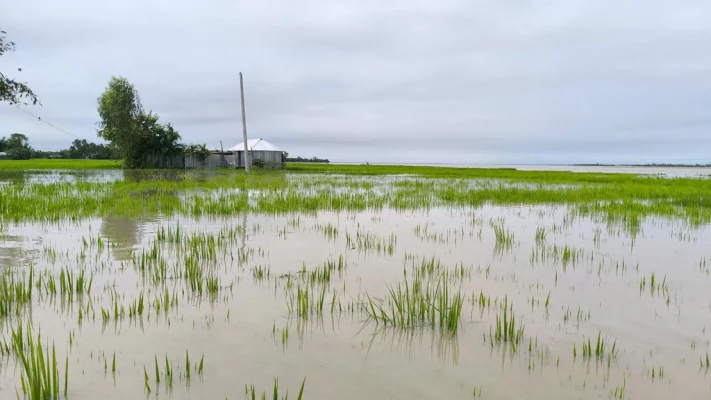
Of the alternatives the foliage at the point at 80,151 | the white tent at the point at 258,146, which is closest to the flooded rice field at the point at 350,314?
the white tent at the point at 258,146

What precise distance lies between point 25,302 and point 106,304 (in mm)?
567

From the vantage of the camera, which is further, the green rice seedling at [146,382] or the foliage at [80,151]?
the foliage at [80,151]

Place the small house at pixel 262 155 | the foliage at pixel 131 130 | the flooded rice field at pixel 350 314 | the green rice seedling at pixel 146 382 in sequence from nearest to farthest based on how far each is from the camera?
the green rice seedling at pixel 146 382
the flooded rice field at pixel 350 314
the foliage at pixel 131 130
the small house at pixel 262 155

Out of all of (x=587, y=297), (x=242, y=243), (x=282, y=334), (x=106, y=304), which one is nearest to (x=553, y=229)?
(x=587, y=297)

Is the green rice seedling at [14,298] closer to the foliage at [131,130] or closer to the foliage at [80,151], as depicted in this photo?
the foliage at [131,130]

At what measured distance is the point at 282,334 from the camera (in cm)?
266

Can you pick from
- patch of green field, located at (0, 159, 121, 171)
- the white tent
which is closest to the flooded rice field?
patch of green field, located at (0, 159, 121, 171)

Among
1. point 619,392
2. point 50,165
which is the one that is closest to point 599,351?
point 619,392

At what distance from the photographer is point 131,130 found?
32.3m

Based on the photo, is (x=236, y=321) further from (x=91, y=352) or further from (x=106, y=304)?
(x=106, y=304)

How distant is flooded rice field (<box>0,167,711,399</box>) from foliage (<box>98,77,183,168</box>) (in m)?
29.1

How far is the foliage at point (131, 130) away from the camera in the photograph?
3250cm

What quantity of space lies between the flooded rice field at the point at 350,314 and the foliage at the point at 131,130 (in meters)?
29.1

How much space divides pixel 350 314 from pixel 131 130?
113ft
